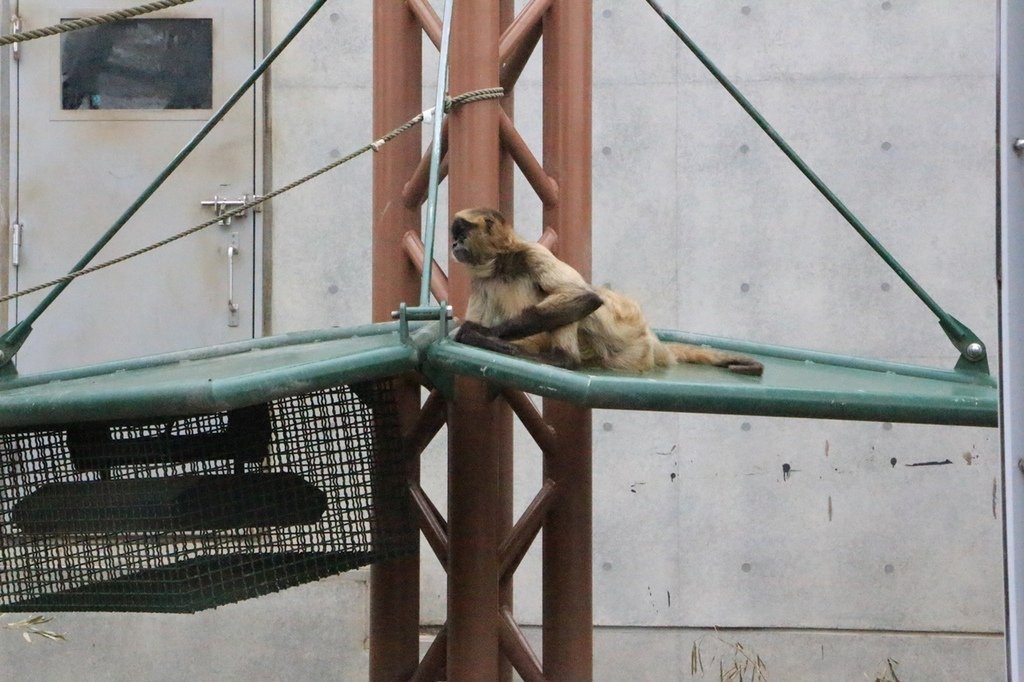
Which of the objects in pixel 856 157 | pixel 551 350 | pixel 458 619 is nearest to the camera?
pixel 551 350

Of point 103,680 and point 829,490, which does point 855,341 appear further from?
point 103,680

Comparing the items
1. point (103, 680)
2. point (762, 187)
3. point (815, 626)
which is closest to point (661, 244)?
point (762, 187)

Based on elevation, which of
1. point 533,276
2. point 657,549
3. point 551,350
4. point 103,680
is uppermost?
point 533,276

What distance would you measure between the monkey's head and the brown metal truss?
0.21 meters

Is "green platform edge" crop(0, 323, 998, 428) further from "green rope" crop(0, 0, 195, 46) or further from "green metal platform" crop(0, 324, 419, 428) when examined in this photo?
"green rope" crop(0, 0, 195, 46)

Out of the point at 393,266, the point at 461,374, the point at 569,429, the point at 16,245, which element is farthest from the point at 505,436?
the point at 16,245

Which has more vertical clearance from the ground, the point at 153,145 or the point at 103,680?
the point at 153,145

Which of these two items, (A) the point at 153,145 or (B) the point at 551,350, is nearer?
(B) the point at 551,350

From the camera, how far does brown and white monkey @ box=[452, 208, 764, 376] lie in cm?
371

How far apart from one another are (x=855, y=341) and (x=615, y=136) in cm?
186

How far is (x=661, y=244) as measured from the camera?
7242 millimetres

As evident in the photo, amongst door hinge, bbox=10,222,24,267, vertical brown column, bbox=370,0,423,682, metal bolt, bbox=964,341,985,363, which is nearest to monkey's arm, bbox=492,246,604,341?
vertical brown column, bbox=370,0,423,682

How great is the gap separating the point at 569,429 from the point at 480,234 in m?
0.82

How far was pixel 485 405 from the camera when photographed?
13.1 feet
